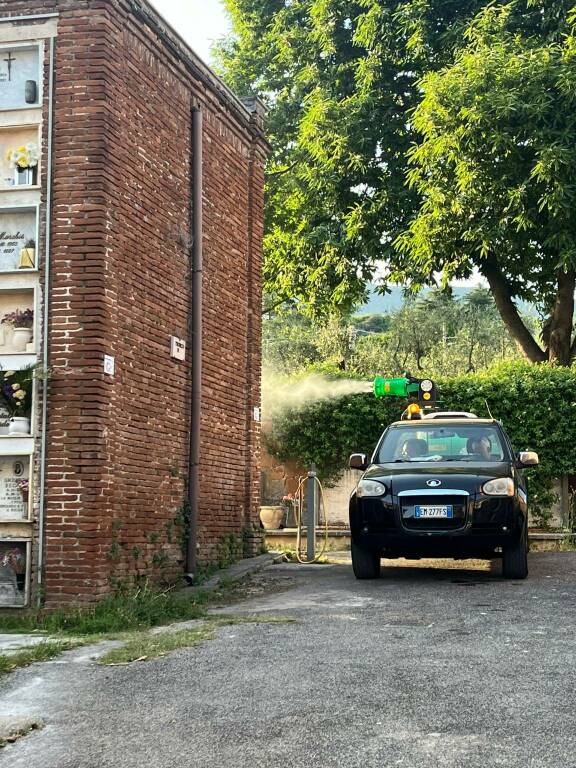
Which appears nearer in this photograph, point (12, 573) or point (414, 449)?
point (12, 573)

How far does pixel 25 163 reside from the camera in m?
10.8

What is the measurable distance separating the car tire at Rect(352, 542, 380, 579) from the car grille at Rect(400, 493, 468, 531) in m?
0.82

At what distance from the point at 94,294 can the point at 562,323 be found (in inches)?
578

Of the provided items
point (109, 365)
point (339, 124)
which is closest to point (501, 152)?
point (339, 124)

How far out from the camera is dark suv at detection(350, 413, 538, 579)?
1120cm

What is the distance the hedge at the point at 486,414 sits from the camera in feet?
61.1

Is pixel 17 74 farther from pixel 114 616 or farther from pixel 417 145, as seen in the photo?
pixel 417 145

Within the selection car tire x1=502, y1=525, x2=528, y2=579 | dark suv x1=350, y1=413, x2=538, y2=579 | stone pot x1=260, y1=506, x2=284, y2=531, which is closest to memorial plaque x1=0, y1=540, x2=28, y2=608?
dark suv x1=350, y1=413, x2=538, y2=579

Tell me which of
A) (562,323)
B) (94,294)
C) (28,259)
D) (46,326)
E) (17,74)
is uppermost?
(17,74)

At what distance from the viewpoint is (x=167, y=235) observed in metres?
12.3

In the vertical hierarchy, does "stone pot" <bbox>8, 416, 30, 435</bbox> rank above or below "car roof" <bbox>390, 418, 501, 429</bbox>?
below

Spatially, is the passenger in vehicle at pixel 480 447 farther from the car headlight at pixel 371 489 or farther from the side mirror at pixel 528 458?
the car headlight at pixel 371 489

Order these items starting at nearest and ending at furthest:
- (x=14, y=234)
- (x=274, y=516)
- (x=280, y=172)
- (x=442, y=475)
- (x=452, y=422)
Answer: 1. (x=14, y=234)
2. (x=442, y=475)
3. (x=452, y=422)
4. (x=274, y=516)
5. (x=280, y=172)

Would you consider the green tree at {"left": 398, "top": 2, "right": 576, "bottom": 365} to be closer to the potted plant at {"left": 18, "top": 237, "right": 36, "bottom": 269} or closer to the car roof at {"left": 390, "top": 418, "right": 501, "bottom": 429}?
the car roof at {"left": 390, "top": 418, "right": 501, "bottom": 429}
